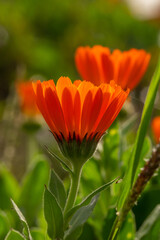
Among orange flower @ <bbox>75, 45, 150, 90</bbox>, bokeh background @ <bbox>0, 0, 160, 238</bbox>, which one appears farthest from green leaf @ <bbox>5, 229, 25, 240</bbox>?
bokeh background @ <bbox>0, 0, 160, 238</bbox>

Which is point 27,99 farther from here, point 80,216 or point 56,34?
point 56,34

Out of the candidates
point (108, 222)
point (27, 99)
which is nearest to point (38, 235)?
point (108, 222)

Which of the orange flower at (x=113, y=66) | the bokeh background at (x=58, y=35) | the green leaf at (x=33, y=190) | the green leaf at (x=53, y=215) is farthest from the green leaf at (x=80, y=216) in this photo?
the bokeh background at (x=58, y=35)

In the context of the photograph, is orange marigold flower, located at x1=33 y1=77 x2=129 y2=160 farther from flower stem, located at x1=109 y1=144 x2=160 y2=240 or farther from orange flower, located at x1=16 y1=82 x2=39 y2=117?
orange flower, located at x1=16 y1=82 x2=39 y2=117

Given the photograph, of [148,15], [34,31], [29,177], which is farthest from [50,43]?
[29,177]

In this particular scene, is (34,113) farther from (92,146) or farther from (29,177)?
(92,146)
